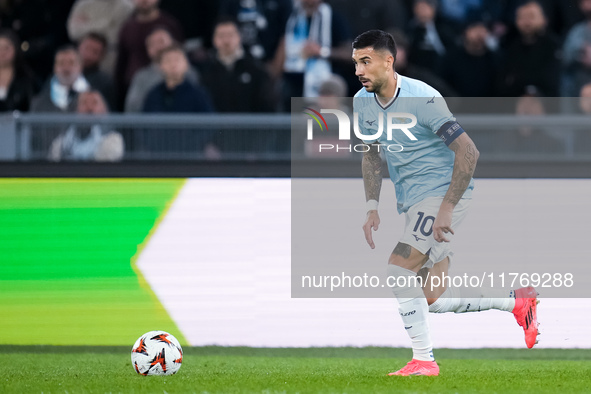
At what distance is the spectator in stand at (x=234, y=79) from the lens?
937 centimetres

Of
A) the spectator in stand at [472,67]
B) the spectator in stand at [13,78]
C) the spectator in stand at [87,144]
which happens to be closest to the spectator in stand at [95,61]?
the spectator in stand at [13,78]

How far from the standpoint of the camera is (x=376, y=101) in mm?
6363

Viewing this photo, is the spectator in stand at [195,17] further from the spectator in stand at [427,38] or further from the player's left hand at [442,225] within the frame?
the player's left hand at [442,225]

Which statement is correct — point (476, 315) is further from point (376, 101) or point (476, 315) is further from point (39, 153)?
point (39, 153)

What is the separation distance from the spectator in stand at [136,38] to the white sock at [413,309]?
457 centimetres

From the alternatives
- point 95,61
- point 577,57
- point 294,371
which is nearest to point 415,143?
point 294,371

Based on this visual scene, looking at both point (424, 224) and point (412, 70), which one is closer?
point (424, 224)

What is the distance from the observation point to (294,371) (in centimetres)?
671

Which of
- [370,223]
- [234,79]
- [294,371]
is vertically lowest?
[294,371]

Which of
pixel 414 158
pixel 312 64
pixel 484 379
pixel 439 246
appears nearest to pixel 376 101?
pixel 414 158

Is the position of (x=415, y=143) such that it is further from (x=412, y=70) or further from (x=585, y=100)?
(x=585, y=100)

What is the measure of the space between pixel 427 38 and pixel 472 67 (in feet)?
1.79

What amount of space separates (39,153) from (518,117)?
413 centimetres

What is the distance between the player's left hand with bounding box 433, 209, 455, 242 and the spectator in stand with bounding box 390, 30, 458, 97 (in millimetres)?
3298
